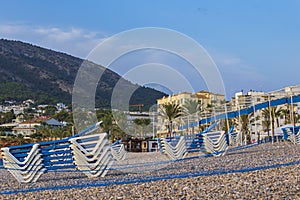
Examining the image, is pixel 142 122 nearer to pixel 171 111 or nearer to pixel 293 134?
pixel 171 111

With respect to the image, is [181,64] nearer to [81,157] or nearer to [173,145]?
[173,145]

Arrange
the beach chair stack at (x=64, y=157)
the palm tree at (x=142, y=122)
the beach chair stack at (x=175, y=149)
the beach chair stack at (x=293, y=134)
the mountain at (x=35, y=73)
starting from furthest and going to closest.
Answer: 1. the mountain at (x=35, y=73)
2. the palm tree at (x=142, y=122)
3. the beach chair stack at (x=293, y=134)
4. the beach chair stack at (x=175, y=149)
5. the beach chair stack at (x=64, y=157)

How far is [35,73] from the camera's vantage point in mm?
111250

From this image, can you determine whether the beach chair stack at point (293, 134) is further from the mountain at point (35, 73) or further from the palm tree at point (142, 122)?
the mountain at point (35, 73)

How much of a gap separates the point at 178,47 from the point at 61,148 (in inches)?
262

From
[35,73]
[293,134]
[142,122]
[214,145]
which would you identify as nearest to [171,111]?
[142,122]

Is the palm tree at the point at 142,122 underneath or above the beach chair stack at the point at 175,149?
above

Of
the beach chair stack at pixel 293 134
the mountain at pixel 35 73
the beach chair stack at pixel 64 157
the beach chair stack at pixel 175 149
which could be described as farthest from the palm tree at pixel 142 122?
the mountain at pixel 35 73

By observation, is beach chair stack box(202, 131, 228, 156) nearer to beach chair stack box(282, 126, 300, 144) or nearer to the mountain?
beach chair stack box(282, 126, 300, 144)

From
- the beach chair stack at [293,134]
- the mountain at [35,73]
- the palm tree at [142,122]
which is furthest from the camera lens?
the mountain at [35,73]

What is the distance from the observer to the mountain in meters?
101

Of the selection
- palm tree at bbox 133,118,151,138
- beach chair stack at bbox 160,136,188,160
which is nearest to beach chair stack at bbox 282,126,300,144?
beach chair stack at bbox 160,136,188,160

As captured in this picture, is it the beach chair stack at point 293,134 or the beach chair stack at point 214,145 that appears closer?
the beach chair stack at point 214,145

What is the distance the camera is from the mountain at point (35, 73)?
101 metres
